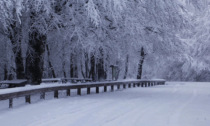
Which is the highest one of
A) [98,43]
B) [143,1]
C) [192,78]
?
[143,1]

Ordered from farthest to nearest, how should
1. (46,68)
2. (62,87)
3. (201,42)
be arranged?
(201,42) < (46,68) < (62,87)

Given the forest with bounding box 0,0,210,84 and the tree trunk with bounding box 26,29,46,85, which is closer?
the forest with bounding box 0,0,210,84

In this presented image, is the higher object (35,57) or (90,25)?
(90,25)

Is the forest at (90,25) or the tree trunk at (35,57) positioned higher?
the forest at (90,25)

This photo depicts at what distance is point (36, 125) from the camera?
7758 millimetres

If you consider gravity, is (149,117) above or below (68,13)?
below

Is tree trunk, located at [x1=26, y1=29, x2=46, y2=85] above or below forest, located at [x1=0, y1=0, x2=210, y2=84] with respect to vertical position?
below

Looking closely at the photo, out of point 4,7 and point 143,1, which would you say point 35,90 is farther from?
point 143,1

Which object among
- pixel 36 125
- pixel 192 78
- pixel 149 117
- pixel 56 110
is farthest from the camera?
pixel 192 78

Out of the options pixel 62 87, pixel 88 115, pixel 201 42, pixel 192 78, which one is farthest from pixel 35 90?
pixel 192 78

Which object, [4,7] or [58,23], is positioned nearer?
[4,7]

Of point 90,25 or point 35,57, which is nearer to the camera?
point 90,25

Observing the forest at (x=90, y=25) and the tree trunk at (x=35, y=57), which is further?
the tree trunk at (x=35, y=57)

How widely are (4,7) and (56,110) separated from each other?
4.64 metres
